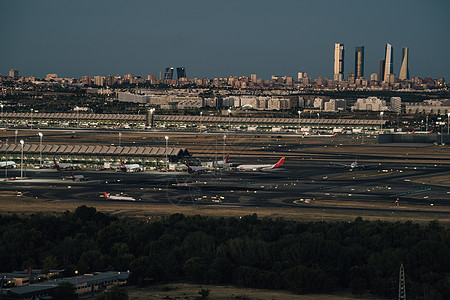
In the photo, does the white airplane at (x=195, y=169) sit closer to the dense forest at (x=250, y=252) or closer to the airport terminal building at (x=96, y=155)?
the airport terminal building at (x=96, y=155)

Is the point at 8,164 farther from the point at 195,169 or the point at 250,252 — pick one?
the point at 250,252

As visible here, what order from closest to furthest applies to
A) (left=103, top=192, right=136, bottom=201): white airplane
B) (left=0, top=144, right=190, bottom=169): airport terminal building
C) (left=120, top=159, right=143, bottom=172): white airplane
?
(left=103, top=192, right=136, bottom=201): white airplane < (left=120, top=159, right=143, bottom=172): white airplane < (left=0, top=144, right=190, bottom=169): airport terminal building

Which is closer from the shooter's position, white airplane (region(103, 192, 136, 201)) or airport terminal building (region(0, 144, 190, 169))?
white airplane (region(103, 192, 136, 201))

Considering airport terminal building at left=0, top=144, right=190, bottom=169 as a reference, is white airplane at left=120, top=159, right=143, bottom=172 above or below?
below

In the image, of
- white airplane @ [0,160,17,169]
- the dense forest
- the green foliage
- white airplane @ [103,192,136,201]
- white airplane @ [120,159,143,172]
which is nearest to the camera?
the green foliage

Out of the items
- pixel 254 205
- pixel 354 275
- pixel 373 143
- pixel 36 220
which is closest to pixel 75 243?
pixel 36 220

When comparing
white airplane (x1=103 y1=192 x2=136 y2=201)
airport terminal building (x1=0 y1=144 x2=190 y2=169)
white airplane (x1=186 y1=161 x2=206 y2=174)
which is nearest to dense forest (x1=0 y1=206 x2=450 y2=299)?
white airplane (x1=103 y1=192 x2=136 y2=201)

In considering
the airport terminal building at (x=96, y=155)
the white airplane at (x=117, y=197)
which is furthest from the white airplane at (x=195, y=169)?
the white airplane at (x=117, y=197)

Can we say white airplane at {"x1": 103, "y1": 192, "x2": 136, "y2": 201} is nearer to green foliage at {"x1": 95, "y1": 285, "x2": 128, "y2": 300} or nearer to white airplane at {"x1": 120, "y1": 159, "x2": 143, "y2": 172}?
white airplane at {"x1": 120, "y1": 159, "x2": 143, "y2": 172}

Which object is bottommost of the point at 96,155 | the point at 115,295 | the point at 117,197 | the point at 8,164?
the point at 8,164

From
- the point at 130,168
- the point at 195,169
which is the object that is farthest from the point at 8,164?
the point at 195,169
